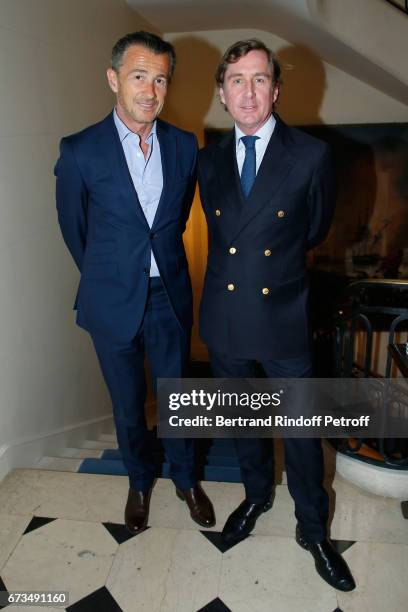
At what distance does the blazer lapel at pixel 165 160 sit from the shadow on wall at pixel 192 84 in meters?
4.55

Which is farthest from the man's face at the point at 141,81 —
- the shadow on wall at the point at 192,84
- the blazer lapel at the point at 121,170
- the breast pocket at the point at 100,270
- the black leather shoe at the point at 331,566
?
the shadow on wall at the point at 192,84

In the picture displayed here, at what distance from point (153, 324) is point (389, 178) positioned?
525 centimetres

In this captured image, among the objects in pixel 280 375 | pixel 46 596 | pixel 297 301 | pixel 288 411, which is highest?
pixel 297 301

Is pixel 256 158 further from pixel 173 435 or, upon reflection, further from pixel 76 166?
pixel 173 435

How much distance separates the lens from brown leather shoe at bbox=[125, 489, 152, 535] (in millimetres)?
1972

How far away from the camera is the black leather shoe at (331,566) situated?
5.51 feet

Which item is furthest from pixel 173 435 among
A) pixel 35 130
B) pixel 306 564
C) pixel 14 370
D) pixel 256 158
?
pixel 35 130

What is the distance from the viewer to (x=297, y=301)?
1674mm

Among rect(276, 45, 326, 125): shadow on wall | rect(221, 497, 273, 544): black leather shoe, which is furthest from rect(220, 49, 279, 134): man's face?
rect(276, 45, 326, 125): shadow on wall

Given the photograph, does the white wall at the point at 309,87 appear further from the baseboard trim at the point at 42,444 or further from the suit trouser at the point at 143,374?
the suit trouser at the point at 143,374

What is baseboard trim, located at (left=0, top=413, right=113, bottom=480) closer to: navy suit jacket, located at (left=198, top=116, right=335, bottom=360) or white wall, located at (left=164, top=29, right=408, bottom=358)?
navy suit jacket, located at (left=198, top=116, right=335, bottom=360)

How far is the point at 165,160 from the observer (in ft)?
5.79

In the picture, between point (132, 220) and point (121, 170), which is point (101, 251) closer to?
point (132, 220)

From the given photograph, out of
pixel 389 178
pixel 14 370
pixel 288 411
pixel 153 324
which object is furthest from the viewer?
pixel 389 178
